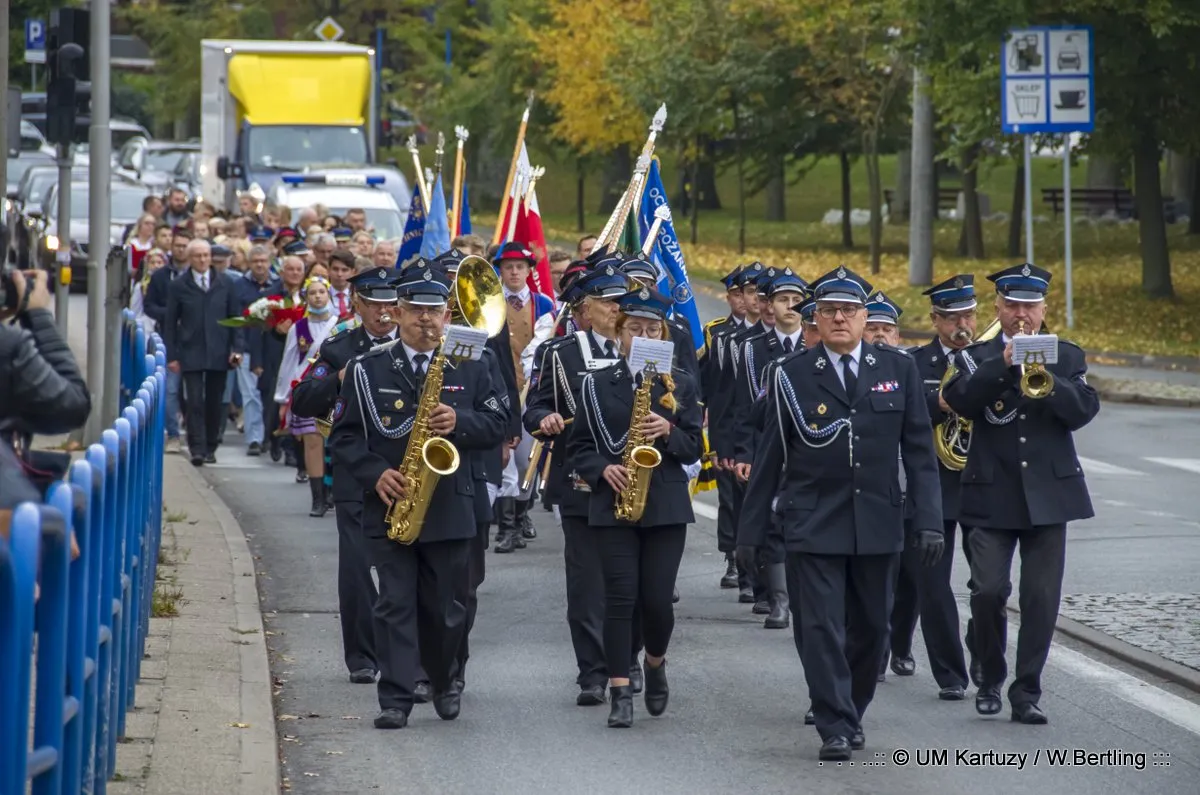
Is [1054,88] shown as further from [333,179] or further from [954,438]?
[954,438]

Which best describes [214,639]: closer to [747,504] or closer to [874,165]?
[747,504]

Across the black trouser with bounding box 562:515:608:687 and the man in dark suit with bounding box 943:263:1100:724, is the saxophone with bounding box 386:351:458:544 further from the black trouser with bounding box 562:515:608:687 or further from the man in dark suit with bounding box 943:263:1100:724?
the man in dark suit with bounding box 943:263:1100:724

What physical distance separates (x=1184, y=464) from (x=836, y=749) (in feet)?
37.4

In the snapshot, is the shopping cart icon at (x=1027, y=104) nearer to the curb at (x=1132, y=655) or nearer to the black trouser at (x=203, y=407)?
the black trouser at (x=203, y=407)

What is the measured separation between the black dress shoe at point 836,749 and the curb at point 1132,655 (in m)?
2.23

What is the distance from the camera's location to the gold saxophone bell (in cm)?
913

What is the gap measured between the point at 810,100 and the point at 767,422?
115 feet

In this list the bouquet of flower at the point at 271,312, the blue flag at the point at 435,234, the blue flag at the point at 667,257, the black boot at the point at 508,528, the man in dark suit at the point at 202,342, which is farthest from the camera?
the man in dark suit at the point at 202,342

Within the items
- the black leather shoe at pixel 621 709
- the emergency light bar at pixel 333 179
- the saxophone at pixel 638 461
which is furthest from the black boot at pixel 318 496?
the emergency light bar at pixel 333 179

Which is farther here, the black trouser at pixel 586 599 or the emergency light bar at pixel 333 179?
the emergency light bar at pixel 333 179

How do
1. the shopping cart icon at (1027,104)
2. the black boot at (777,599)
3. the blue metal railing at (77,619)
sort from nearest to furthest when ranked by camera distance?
the blue metal railing at (77,619) → the black boot at (777,599) → the shopping cart icon at (1027,104)

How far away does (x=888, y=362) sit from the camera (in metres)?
8.90

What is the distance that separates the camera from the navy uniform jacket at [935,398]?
9977mm

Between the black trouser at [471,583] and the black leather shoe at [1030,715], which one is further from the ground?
the black trouser at [471,583]
